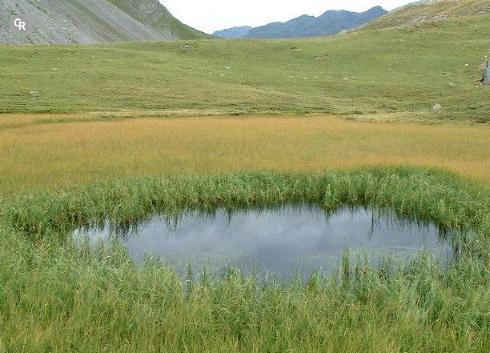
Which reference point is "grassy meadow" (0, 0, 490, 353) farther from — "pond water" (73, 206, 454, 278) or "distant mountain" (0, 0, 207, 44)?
"distant mountain" (0, 0, 207, 44)

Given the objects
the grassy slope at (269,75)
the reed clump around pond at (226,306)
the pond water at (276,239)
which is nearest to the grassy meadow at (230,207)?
the reed clump around pond at (226,306)

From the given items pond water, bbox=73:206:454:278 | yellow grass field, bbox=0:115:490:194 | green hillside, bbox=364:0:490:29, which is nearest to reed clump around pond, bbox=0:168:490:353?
pond water, bbox=73:206:454:278

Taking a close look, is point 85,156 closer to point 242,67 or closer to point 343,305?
point 343,305

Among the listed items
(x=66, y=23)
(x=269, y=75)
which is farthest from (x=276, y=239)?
(x=66, y=23)

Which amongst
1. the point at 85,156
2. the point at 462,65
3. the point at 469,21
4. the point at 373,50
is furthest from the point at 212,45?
the point at 85,156

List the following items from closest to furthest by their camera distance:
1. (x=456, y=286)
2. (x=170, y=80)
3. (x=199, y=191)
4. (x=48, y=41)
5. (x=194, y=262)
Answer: (x=456, y=286) < (x=194, y=262) < (x=199, y=191) < (x=170, y=80) < (x=48, y=41)

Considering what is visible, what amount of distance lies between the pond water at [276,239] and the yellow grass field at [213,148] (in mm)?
Result: 2861

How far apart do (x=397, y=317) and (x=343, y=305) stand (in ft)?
2.23

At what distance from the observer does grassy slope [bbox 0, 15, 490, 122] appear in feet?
128

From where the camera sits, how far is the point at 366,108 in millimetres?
40094

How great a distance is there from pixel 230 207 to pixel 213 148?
6.45 metres

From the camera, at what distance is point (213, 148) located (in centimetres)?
1914

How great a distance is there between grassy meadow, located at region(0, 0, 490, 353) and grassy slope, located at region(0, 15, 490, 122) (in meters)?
0.98

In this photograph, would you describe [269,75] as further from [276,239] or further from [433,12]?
[433,12]
